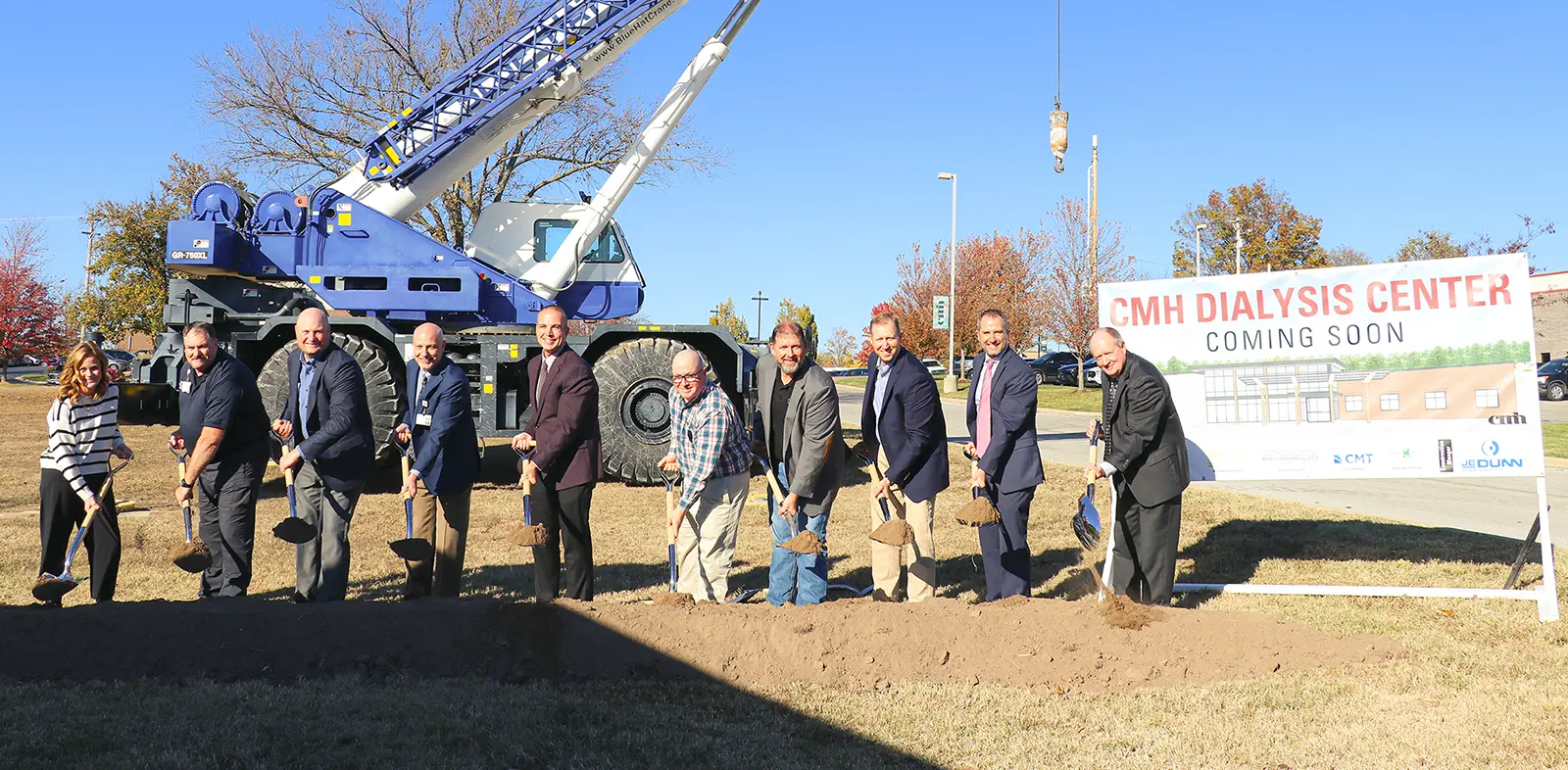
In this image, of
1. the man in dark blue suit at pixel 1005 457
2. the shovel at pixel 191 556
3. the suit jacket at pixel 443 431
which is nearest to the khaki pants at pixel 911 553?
the man in dark blue suit at pixel 1005 457

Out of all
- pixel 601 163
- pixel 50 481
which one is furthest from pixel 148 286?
pixel 50 481

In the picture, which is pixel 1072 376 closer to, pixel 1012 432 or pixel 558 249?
pixel 558 249

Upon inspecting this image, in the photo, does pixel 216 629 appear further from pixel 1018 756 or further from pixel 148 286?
pixel 148 286

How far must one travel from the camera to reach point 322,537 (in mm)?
5750

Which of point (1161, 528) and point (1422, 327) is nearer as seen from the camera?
point (1161, 528)

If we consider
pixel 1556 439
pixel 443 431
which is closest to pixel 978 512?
pixel 443 431

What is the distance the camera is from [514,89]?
12.0 meters

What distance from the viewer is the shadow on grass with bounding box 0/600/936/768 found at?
3.75m

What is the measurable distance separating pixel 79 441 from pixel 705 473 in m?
3.27

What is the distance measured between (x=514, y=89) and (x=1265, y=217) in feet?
109

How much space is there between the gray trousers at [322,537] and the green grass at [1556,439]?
13298mm

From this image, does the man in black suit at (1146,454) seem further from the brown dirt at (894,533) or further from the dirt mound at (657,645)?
the brown dirt at (894,533)

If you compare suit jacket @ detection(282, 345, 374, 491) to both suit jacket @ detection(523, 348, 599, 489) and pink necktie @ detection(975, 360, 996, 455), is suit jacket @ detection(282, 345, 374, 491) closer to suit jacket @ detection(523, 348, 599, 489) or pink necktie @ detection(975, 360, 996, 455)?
suit jacket @ detection(523, 348, 599, 489)

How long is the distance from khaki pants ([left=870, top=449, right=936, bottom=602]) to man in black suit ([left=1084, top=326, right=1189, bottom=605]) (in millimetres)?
938
